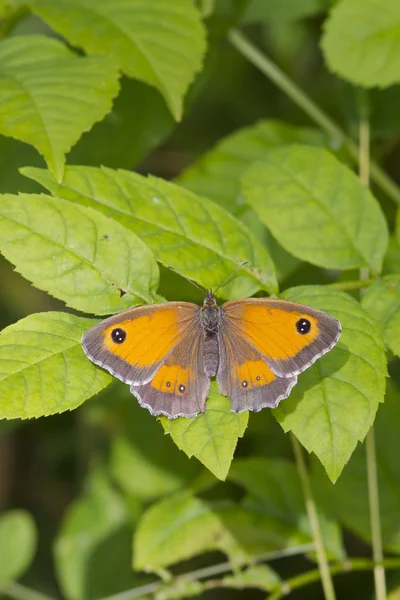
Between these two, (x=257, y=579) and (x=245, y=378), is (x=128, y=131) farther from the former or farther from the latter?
(x=257, y=579)

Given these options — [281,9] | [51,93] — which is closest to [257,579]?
[51,93]

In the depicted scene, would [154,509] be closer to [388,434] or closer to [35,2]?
A: [388,434]

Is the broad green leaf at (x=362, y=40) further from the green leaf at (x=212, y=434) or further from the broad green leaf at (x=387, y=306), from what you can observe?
the green leaf at (x=212, y=434)

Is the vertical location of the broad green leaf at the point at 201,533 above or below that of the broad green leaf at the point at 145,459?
above

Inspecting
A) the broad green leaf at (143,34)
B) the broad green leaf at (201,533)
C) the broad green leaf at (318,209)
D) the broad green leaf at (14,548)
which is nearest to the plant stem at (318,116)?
the broad green leaf at (143,34)

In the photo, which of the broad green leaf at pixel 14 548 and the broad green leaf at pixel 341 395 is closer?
the broad green leaf at pixel 341 395

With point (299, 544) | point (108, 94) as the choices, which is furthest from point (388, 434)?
point (108, 94)

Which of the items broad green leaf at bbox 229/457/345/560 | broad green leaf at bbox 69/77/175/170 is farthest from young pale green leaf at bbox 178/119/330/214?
broad green leaf at bbox 229/457/345/560
